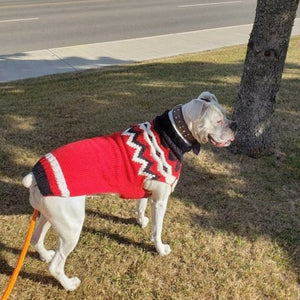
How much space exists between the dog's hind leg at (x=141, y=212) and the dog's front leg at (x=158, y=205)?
1.22 ft

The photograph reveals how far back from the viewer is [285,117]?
6254 mm

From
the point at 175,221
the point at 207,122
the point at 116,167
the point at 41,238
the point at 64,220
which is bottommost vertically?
the point at 175,221

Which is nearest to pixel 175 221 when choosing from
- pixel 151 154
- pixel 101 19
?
pixel 151 154

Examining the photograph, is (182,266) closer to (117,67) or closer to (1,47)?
(117,67)

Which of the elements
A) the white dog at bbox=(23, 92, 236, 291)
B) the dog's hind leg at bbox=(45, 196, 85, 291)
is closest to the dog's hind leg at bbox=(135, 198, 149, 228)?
the white dog at bbox=(23, 92, 236, 291)

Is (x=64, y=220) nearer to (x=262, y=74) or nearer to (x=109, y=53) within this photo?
(x=262, y=74)

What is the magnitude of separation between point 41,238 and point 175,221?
4.78 ft

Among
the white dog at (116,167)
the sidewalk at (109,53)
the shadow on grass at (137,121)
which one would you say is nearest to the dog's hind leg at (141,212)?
the shadow on grass at (137,121)

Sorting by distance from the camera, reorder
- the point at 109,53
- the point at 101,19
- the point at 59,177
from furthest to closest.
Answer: the point at 101,19 < the point at 109,53 < the point at 59,177

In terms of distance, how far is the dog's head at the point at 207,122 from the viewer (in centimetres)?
307

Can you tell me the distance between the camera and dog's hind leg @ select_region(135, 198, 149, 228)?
395cm

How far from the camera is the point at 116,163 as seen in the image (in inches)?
119

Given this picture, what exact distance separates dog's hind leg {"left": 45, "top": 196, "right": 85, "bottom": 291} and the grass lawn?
44 centimetres

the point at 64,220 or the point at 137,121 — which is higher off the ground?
the point at 64,220
